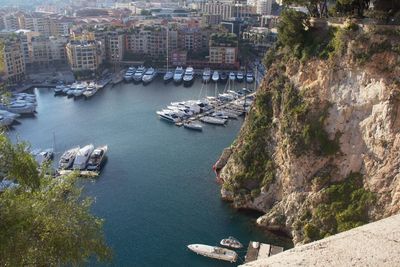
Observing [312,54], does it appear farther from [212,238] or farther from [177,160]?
[177,160]

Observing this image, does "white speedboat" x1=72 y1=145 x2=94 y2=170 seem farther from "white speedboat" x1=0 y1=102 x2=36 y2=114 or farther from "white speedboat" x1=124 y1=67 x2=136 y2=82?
"white speedboat" x1=124 y1=67 x2=136 y2=82

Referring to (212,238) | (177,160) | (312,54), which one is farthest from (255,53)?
(212,238)

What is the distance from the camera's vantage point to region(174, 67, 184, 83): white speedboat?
189 ft

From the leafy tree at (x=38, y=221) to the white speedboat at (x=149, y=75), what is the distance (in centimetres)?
4898

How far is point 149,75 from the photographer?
195 feet

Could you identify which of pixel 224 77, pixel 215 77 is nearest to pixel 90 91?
pixel 215 77

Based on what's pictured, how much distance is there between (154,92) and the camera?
5331cm

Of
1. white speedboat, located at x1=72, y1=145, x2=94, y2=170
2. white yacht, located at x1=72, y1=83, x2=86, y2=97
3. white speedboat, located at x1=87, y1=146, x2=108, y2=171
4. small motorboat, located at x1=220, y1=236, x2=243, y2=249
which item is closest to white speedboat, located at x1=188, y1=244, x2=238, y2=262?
small motorboat, located at x1=220, y1=236, x2=243, y2=249

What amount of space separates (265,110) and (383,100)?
26.2 ft

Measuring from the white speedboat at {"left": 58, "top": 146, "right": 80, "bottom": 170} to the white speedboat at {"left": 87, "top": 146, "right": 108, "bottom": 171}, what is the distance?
1.38 metres

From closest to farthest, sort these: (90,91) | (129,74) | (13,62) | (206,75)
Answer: (90,91)
(13,62)
(206,75)
(129,74)

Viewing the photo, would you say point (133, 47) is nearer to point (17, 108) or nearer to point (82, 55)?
point (82, 55)

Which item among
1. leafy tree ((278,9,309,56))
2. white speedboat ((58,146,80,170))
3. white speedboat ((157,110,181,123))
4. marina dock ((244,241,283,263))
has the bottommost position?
marina dock ((244,241,283,263))

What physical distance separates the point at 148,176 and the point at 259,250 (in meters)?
11.2
